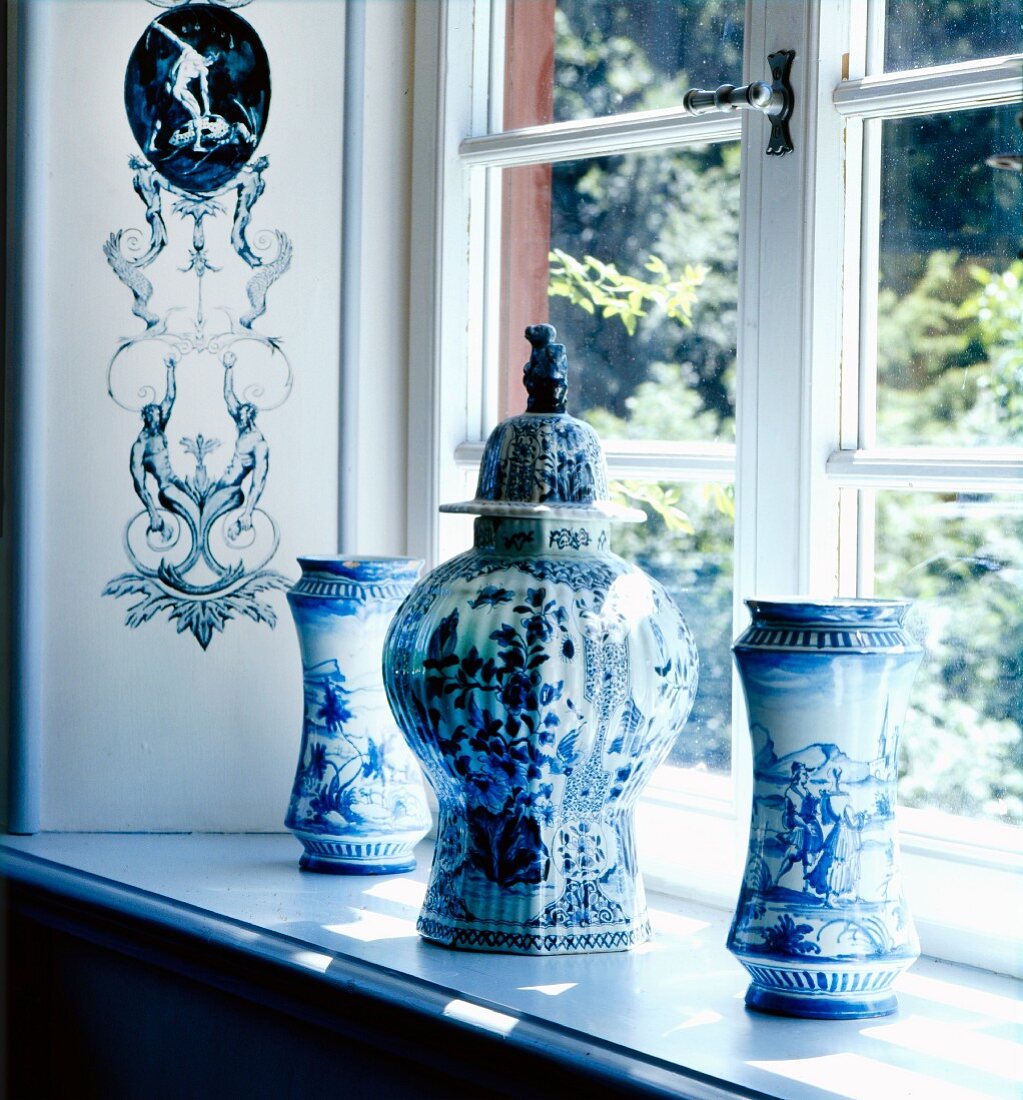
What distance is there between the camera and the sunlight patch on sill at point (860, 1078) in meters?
0.96

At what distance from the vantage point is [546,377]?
130 centimetres

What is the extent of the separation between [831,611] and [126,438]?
34.9 inches

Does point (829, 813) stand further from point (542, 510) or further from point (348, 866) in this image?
point (348, 866)

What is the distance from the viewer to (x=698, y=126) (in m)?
1.46

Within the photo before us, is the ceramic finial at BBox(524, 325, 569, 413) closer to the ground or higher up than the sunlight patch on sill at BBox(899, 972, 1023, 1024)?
higher up

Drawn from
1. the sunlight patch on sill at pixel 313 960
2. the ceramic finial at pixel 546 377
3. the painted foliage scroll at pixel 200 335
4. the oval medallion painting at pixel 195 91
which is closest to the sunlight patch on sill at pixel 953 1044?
the sunlight patch on sill at pixel 313 960

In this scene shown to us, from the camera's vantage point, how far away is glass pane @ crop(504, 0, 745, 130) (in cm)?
148

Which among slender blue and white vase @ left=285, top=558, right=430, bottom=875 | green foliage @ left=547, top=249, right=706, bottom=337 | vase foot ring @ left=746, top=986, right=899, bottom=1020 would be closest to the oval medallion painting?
green foliage @ left=547, top=249, right=706, bottom=337

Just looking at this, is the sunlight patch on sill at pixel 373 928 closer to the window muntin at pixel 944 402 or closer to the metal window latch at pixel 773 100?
the window muntin at pixel 944 402

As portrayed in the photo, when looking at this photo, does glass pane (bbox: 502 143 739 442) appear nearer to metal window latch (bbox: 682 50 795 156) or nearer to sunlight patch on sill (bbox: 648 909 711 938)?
metal window latch (bbox: 682 50 795 156)

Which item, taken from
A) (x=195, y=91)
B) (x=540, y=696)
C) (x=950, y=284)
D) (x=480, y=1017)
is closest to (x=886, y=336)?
(x=950, y=284)

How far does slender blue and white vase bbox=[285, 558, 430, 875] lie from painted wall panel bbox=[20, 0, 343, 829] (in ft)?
0.59

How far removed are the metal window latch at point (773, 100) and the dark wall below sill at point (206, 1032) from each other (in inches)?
31.3

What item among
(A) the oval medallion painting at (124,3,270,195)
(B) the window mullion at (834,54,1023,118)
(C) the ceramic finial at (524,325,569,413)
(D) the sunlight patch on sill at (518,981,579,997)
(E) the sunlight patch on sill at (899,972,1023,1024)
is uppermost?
(A) the oval medallion painting at (124,3,270,195)
